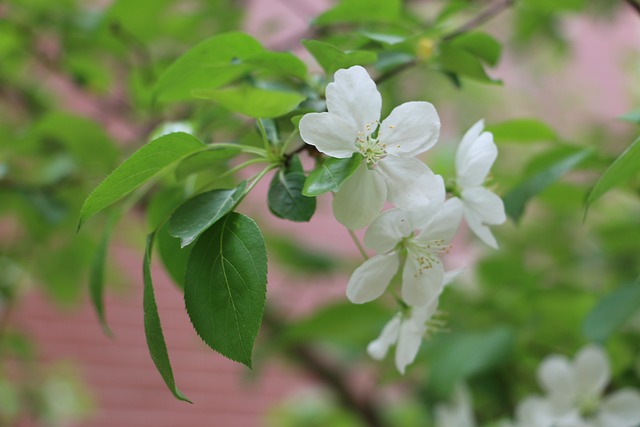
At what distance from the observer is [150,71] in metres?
0.95

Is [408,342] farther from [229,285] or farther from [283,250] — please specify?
[283,250]

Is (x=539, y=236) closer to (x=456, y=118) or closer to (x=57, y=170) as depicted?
(x=456, y=118)

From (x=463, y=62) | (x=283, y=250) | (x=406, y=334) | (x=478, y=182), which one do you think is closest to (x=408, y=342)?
(x=406, y=334)

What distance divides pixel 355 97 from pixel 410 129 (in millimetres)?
38

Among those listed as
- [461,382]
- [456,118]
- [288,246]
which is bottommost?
[456,118]

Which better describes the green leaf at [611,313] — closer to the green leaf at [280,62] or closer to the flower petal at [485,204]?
the flower petal at [485,204]

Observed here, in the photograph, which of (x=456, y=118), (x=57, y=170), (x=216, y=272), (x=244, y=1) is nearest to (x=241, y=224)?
(x=216, y=272)

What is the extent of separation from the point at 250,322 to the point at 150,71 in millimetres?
612

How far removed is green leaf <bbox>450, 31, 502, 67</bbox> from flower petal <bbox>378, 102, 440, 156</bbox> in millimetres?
177

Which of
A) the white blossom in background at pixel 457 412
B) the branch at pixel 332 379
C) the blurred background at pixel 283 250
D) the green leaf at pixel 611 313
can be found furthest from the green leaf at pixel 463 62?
the branch at pixel 332 379

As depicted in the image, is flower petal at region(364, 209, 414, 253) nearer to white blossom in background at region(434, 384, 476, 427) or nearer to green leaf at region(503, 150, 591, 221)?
green leaf at region(503, 150, 591, 221)

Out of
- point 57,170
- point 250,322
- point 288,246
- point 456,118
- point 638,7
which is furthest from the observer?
point 456,118

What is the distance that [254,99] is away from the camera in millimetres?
429

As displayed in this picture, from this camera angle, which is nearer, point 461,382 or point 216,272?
point 216,272
